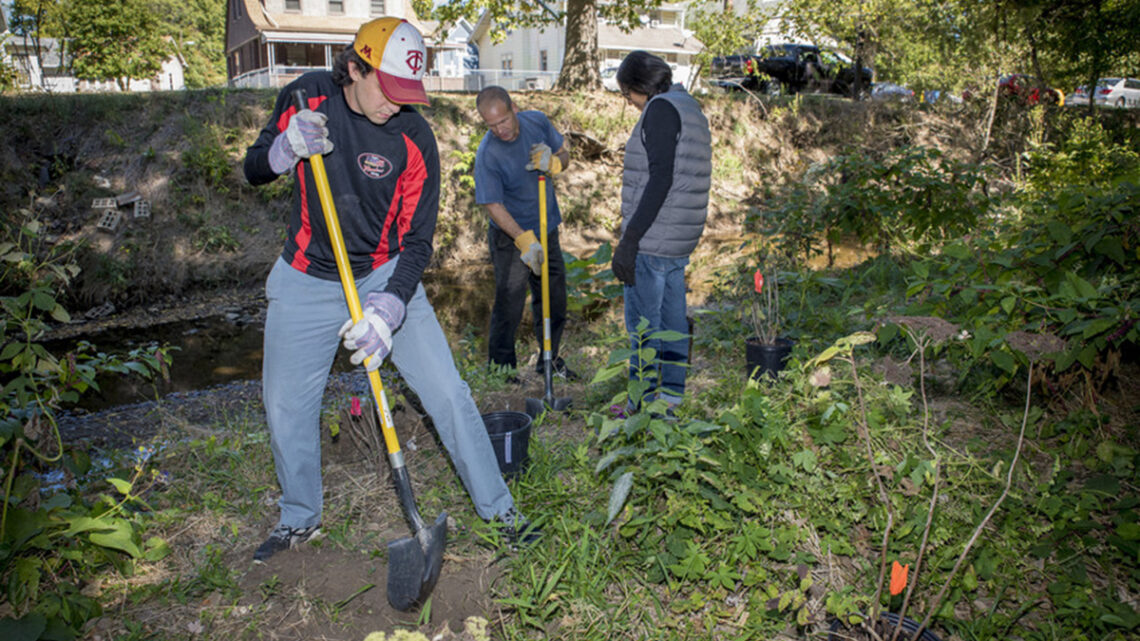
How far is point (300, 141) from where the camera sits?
2.42 meters

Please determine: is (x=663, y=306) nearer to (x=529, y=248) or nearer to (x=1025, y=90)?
(x=529, y=248)

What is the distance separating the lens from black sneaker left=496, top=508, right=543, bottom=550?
268 centimetres

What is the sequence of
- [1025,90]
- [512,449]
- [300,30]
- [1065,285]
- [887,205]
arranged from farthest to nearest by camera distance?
[300,30] < [1025,90] < [887,205] < [512,449] < [1065,285]

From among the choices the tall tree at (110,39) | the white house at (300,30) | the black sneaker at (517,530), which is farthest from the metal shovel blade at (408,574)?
the white house at (300,30)

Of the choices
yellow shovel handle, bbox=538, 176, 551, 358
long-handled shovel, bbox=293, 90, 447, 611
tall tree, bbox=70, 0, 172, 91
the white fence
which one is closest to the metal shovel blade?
long-handled shovel, bbox=293, 90, 447, 611

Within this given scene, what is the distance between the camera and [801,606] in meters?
2.27

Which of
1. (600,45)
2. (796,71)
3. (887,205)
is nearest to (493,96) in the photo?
(887,205)

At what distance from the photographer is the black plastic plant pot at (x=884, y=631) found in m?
2.03

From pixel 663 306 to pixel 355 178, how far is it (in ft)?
6.13

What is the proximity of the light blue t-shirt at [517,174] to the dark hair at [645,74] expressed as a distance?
47.3 inches

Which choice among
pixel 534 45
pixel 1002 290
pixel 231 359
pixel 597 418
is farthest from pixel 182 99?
pixel 534 45

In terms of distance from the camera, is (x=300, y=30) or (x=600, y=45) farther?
(x=600, y=45)

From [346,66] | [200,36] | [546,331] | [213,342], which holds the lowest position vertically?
[213,342]

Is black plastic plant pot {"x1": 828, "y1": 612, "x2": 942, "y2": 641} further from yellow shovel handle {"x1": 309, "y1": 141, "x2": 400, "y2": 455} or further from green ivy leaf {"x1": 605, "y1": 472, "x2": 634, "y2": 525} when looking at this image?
yellow shovel handle {"x1": 309, "y1": 141, "x2": 400, "y2": 455}
